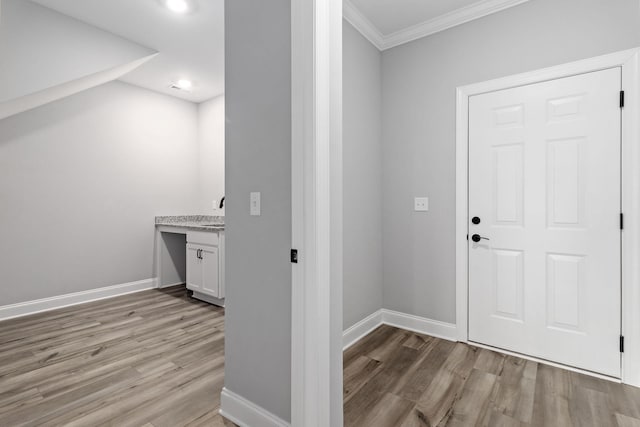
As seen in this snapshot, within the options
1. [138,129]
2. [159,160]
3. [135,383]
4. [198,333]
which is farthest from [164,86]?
[135,383]

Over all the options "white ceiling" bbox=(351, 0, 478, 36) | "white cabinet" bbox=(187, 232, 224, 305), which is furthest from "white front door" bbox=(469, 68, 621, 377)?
"white cabinet" bbox=(187, 232, 224, 305)

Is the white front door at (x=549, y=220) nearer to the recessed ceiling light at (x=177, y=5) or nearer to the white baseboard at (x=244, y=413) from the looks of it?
the white baseboard at (x=244, y=413)

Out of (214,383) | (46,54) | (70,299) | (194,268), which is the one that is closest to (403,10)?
(46,54)

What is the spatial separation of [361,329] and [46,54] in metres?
3.50

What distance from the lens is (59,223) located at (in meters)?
3.31

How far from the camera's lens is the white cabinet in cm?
334

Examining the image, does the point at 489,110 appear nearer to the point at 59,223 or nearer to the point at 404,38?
the point at 404,38

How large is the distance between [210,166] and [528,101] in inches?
153

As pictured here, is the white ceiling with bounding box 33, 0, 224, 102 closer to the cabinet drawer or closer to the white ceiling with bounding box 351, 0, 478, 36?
the white ceiling with bounding box 351, 0, 478, 36

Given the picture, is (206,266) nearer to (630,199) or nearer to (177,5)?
(177,5)

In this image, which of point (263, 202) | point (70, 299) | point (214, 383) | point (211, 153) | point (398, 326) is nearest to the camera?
point (263, 202)

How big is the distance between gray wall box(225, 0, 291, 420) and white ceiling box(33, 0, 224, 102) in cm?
133

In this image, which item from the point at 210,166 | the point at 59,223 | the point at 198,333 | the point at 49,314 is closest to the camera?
the point at 198,333

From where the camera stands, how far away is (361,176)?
2.64 metres
